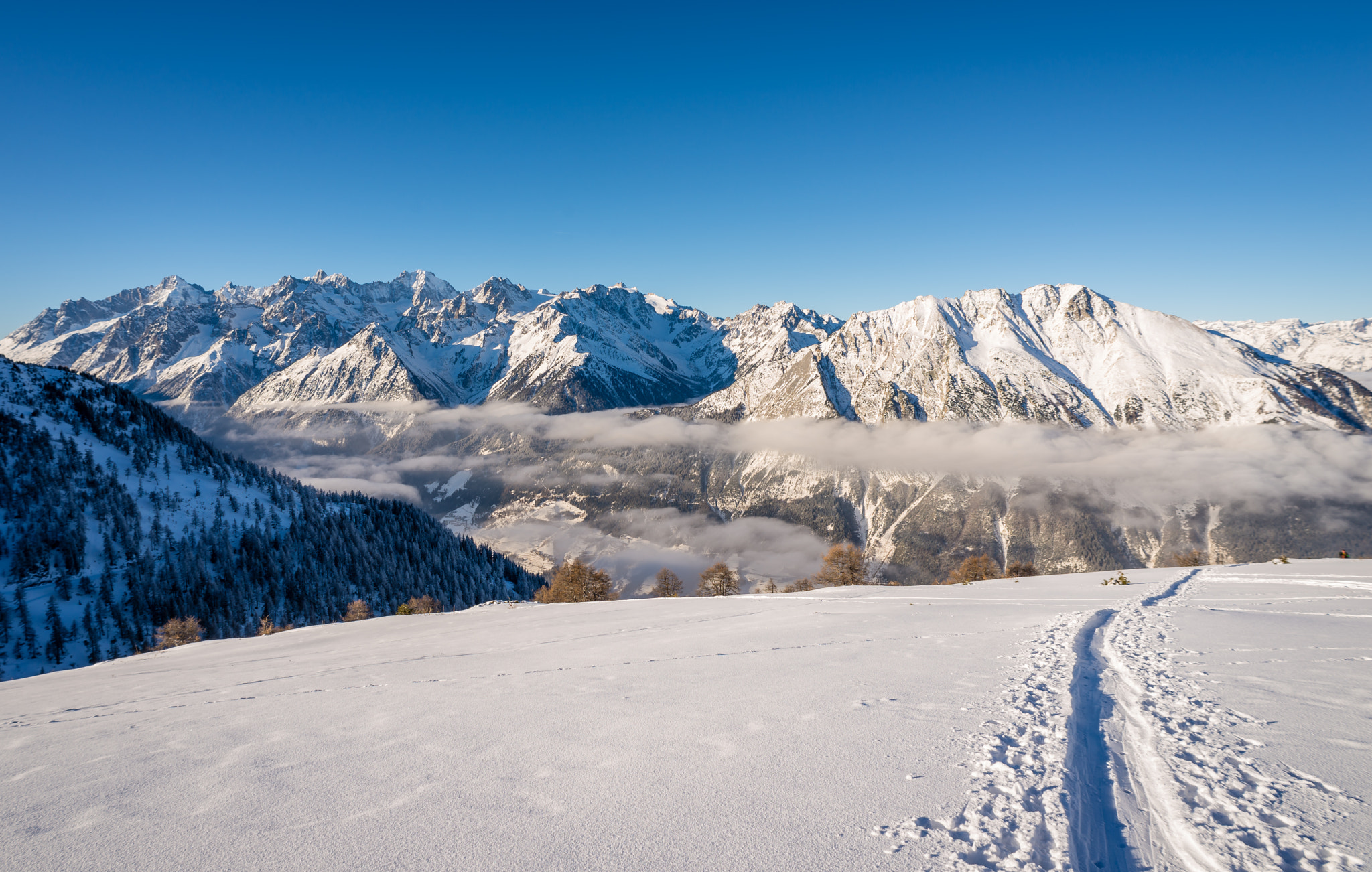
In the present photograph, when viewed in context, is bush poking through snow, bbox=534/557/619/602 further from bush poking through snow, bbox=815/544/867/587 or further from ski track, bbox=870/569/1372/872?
ski track, bbox=870/569/1372/872

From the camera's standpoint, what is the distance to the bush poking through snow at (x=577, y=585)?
67625 mm

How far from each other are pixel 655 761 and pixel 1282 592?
29.8m

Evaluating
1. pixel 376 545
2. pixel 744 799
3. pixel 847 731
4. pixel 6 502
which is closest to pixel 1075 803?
pixel 847 731

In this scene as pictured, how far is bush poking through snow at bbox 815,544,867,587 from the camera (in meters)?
67.1

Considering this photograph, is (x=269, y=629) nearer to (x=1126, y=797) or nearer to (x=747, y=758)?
(x=747, y=758)

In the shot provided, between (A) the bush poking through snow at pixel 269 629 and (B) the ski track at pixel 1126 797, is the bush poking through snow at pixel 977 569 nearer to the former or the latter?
(B) the ski track at pixel 1126 797

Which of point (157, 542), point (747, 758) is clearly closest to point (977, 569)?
point (747, 758)

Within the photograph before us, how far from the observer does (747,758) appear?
7648mm

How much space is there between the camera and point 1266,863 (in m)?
5.16

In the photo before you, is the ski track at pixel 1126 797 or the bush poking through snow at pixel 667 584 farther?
the bush poking through snow at pixel 667 584

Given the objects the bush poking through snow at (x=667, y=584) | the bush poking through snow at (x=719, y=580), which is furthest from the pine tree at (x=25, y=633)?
the bush poking through snow at (x=719, y=580)

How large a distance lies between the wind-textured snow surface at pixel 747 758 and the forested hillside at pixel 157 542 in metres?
128

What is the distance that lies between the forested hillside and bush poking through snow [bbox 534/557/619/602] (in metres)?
78.3

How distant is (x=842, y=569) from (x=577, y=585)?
34483 mm
